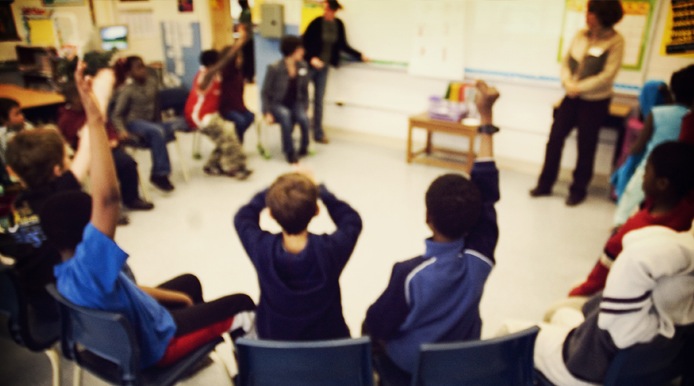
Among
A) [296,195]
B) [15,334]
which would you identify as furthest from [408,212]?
[15,334]

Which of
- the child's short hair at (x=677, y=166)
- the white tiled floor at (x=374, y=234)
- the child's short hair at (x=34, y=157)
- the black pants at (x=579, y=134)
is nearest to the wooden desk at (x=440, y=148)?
the white tiled floor at (x=374, y=234)

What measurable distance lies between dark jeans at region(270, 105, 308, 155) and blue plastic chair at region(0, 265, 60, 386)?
2966mm

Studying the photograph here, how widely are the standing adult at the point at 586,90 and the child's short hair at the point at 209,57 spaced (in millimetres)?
2606

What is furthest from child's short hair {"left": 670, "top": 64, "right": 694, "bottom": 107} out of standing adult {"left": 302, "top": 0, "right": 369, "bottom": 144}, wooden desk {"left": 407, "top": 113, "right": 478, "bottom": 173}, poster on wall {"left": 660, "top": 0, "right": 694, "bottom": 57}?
standing adult {"left": 302, "top": 0, "right": 369, "bottom": 144}

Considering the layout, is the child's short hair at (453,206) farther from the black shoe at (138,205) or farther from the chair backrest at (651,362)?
the black shoe at (138,205)

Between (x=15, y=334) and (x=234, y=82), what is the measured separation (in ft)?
9.89

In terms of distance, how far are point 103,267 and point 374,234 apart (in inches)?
83.5

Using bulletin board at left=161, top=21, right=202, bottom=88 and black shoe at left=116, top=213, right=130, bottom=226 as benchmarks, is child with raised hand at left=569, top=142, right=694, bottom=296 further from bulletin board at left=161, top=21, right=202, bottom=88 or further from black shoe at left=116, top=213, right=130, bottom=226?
bulletin board at left=161, top=21, right=202, bottom=88

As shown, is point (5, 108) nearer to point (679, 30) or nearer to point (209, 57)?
point (209, 57)

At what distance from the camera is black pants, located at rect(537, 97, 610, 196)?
11.7ft

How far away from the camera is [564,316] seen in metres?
1.74

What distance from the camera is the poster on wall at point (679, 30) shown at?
131 inches

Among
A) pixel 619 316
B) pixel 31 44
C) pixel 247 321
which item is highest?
pixel 31 44

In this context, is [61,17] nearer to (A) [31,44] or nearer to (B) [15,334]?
(A) [31,44]
